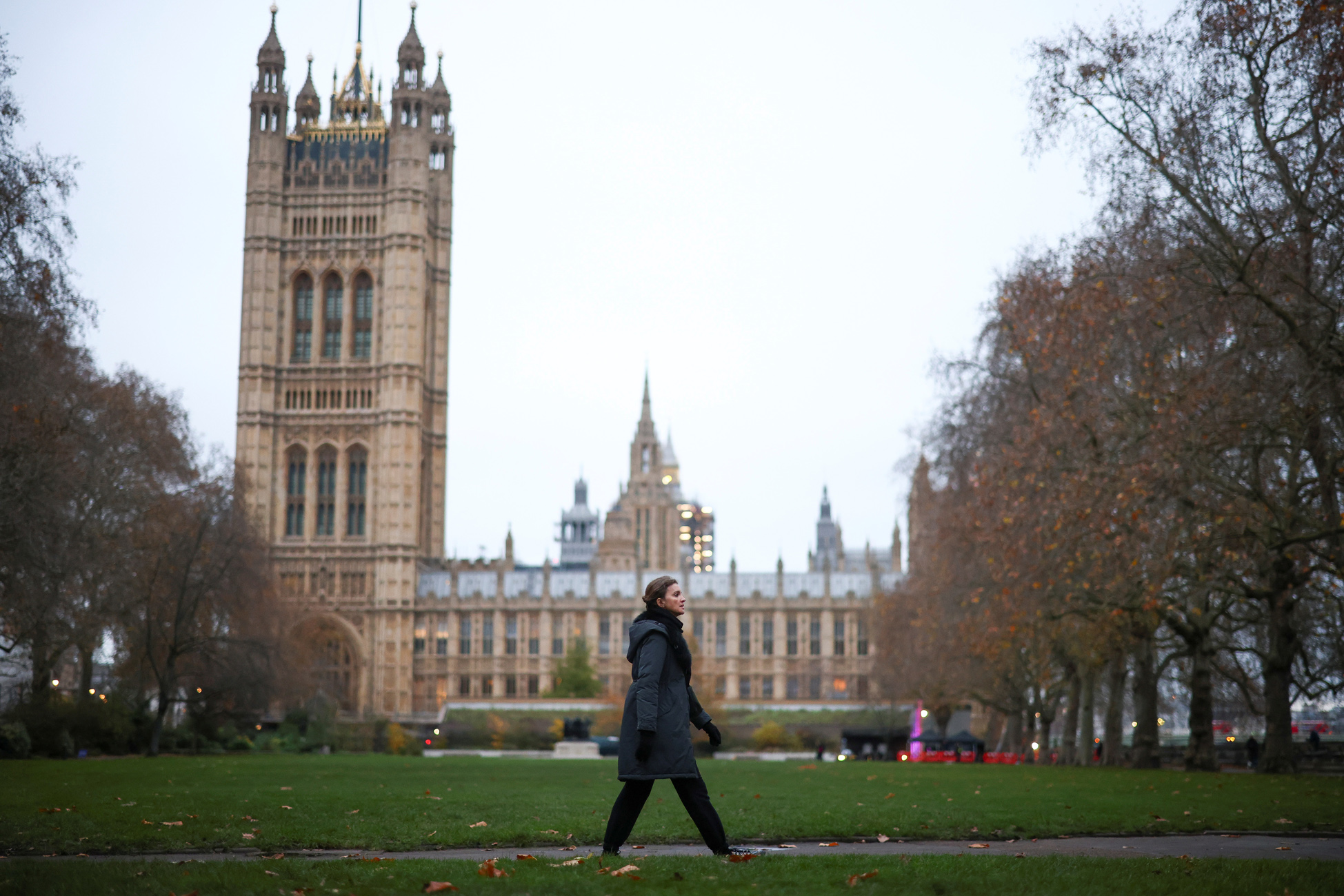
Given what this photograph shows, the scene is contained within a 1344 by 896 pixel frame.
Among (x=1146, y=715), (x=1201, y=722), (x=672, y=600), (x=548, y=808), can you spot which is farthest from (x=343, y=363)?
(x=672, y=600)

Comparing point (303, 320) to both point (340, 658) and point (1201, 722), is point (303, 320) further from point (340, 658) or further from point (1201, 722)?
point (1201, 722)

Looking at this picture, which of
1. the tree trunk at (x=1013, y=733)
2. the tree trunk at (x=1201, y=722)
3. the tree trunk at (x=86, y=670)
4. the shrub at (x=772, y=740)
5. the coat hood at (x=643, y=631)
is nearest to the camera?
the coat hood at (x=643, y=631)

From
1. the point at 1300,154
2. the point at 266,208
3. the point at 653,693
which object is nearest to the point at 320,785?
the point at 653,693

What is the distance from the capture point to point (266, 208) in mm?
105250

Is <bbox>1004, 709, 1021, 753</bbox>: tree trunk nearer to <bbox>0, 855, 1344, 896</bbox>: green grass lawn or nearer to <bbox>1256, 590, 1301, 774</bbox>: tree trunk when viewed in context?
<bbox>1256, 590, 1301, 774</bbox>: tree trunk

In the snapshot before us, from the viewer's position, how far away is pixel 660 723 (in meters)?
9.59

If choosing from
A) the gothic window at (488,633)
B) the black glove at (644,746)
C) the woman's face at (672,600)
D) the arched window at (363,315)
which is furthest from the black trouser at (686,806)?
the arched window at (363,315)

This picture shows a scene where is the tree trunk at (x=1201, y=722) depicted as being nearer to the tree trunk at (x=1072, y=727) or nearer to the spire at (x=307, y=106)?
the tree trunk at (x=1072, y=727)

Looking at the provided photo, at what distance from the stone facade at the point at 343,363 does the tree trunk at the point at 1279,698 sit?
76777 mm

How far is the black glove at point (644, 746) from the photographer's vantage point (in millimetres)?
9266

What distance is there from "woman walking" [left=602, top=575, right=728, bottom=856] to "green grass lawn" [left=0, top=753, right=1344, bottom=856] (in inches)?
124

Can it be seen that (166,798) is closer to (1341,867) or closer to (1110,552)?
(1341,867)

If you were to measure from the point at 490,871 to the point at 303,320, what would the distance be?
100996 mm

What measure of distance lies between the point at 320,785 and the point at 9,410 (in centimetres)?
832
